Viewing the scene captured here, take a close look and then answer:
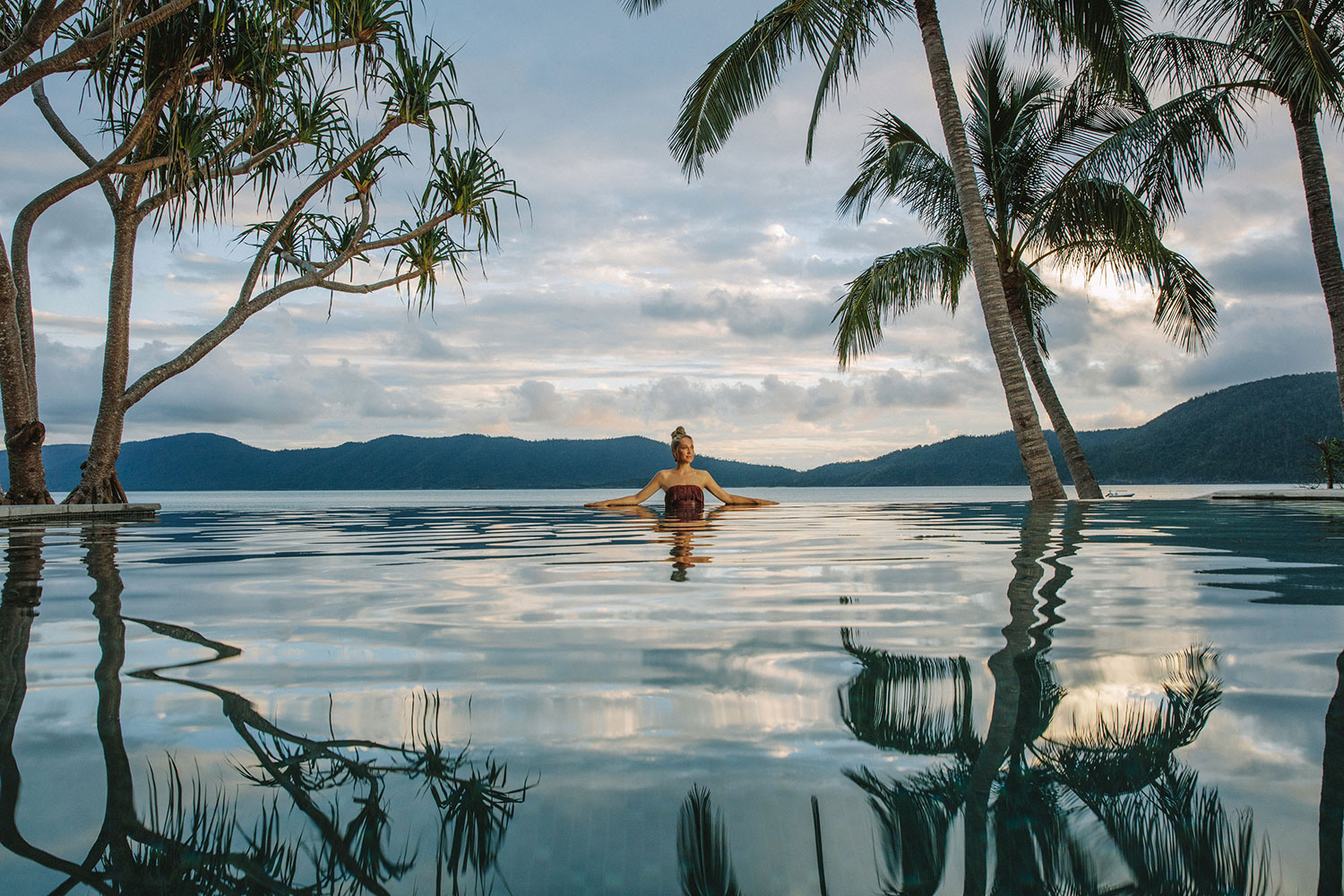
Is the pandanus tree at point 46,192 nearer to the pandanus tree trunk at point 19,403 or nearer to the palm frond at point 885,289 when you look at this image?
the pandanus tree trunk at point 19,403

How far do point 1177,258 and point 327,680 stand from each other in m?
13.4

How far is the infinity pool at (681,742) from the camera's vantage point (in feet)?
2.73

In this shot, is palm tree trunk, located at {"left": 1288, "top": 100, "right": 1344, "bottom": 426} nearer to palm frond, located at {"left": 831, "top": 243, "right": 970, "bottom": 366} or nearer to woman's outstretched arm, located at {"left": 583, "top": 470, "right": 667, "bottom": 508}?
palm frond, located at {"left": 831, "top": 243, "right": 970, "bottom": 366}

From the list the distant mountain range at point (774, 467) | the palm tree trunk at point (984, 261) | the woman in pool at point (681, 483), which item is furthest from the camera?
the distant mountain range at point (774, 467)

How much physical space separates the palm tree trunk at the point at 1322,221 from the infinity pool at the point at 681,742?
974 cm

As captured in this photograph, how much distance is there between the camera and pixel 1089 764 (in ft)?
3.45

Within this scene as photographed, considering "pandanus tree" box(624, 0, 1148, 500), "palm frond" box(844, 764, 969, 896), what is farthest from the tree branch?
"palm frond" box(844, 764, 969, 896)

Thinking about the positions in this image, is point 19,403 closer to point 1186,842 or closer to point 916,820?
point 916,820

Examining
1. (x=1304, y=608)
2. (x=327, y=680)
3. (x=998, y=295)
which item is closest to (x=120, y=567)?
(x=327, y=680)

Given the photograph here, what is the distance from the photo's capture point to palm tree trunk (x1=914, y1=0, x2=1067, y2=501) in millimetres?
10031

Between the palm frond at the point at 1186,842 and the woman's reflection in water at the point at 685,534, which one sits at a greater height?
the palm frond at the point at 1186,842

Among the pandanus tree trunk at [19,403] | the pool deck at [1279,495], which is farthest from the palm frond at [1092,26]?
the pandanus tree trunk at [19,403]

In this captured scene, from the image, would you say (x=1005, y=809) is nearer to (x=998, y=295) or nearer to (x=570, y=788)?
(x=570, y=788)

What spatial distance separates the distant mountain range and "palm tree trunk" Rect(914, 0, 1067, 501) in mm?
7339
